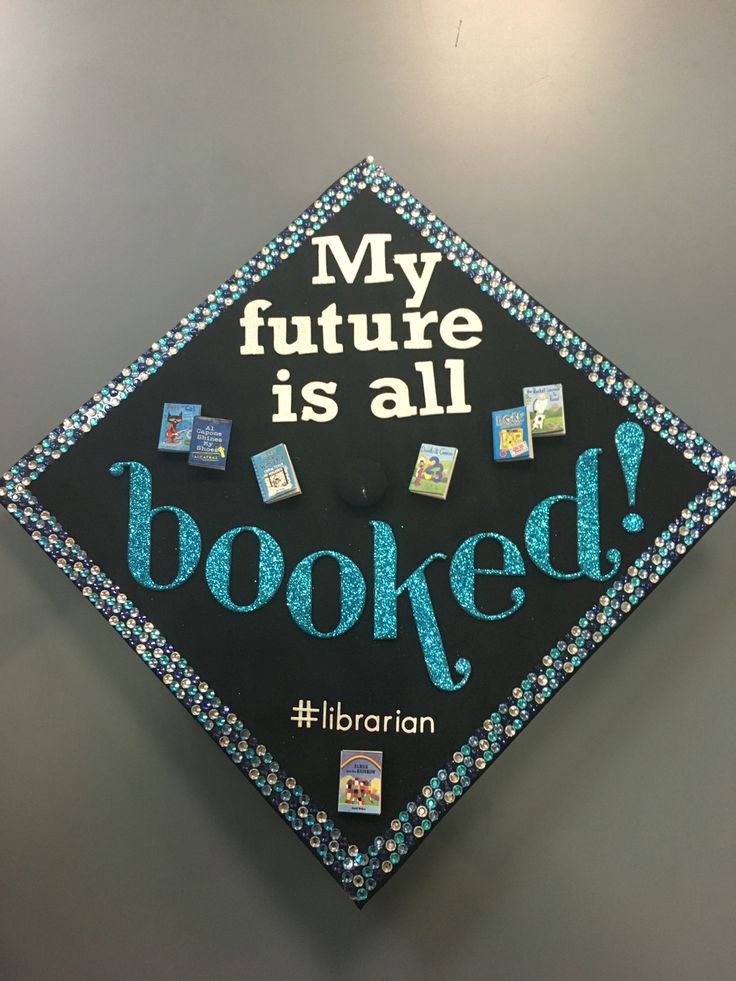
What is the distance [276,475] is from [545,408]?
45 cm

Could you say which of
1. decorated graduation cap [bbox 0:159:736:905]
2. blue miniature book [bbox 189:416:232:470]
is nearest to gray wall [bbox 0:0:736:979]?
decorated graduation cap [bbox 0:159:736:905]

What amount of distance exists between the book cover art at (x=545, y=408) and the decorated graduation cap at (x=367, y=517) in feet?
0.05

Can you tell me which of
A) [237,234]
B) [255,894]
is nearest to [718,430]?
[237,234]

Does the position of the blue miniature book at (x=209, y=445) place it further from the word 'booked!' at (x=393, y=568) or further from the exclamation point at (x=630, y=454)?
the exclamation point at (x=630, y=454)

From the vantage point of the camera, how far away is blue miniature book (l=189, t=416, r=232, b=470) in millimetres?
1356

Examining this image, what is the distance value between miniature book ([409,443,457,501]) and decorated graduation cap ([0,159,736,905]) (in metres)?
0.02

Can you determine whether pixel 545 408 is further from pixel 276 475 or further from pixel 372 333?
pixel 276 475

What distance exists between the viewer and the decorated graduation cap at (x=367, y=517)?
1.25 metres

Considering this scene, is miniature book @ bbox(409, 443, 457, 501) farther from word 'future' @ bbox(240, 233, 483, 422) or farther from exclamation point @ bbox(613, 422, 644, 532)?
exclamation point @ bbox(613, 422, 644, 532)

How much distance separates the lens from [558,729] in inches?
56.6

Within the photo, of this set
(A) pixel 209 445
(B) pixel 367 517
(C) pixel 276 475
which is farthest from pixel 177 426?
(B) pixel 367 517

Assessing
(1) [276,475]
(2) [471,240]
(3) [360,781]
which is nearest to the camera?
(3) [360,781]

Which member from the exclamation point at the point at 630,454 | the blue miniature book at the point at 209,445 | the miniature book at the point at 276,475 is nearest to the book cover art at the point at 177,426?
the blue miniature book at the point at 209,445

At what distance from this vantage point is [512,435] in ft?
4.29
